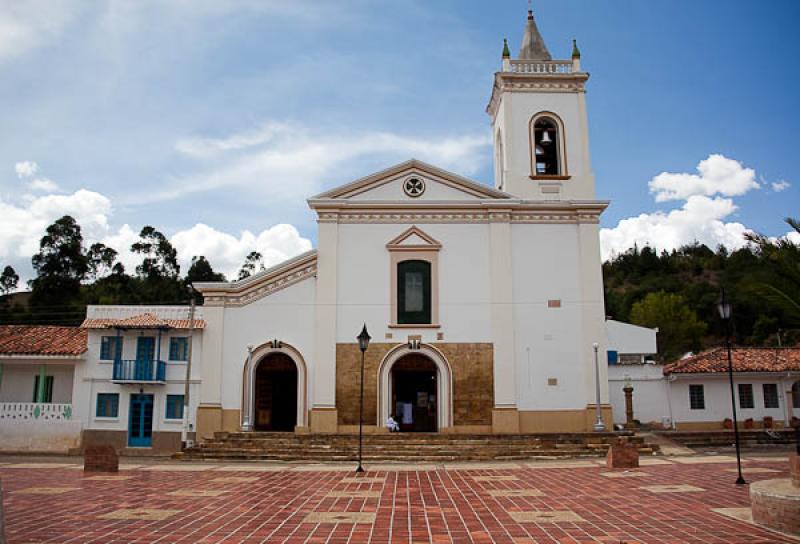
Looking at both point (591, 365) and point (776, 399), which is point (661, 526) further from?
point (776, 399)

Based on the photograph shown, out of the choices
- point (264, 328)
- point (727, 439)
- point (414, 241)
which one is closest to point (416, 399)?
point (414, 241)

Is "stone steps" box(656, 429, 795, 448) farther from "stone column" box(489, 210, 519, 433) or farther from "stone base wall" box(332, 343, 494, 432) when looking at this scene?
"stone base wall" box(332, 343, 494, 432)

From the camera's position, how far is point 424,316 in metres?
23.4

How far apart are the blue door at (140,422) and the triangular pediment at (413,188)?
10.1 m

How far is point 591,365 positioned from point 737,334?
43.0 metres

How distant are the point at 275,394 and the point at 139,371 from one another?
17.2 feet

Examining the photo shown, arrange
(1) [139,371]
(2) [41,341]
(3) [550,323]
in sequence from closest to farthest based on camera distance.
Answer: (3) [550,323] → (1) [139,371] → (2) [41,341]

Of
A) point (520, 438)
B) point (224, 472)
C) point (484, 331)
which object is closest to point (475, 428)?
point (520, 438)

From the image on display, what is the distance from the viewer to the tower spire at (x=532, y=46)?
26.3 metres

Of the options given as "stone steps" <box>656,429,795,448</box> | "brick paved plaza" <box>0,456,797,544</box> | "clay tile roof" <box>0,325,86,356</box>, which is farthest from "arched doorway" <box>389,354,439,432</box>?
"clay tile roof" <box>0,325,86,356</box>

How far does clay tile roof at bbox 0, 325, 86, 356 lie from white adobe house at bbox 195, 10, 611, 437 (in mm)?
6306

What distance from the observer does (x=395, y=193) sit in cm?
2422

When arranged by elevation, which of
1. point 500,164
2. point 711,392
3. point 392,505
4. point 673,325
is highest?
point 500,164

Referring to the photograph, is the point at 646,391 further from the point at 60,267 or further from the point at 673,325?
the point at 60,267
